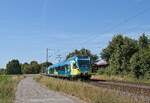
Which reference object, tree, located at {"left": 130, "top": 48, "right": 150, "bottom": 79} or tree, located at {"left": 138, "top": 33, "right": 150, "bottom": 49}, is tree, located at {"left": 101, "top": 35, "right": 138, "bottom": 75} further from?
tree, located at {"left": 130, "top": 48, "right": 150, "bottom": 79}

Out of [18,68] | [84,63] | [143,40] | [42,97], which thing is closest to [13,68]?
[18,68]

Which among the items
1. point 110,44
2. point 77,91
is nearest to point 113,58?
point 110,44

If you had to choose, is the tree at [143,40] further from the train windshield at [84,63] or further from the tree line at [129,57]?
the train windshield at [84,63]

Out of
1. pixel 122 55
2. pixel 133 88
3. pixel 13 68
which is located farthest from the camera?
pixel 13 68

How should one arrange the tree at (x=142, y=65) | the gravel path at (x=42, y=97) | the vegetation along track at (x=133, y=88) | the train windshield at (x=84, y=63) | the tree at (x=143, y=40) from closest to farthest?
the gravel path at (x=42, y=97), the vegetation along track at (x=133, y=88), the tree at (x=142, y=65), the train windshield at (x=84, y=63), the tree at (x=143, y=40)

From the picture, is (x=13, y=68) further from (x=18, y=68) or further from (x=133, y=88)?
(x=133, y=88)

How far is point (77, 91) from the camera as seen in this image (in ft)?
81.6

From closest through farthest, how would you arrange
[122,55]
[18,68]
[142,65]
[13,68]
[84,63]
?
[142,65] → [84,63] → [122,55] → [13,68] → [18,68]

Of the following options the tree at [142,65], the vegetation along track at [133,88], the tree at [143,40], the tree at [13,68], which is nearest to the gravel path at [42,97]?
the vegetation along track at [133,88]

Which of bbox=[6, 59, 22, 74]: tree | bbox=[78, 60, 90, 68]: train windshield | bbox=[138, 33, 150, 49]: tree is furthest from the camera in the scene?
bbox=[6, 59, 22, 74]: tree

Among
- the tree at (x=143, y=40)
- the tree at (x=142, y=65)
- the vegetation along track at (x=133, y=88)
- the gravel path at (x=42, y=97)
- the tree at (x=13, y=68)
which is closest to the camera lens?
the gravel path at (x=42, y=97)

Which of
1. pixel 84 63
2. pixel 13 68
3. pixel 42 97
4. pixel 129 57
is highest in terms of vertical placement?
pixel 13 68

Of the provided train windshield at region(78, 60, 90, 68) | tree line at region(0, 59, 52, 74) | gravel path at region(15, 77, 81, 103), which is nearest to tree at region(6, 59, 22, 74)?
tree line at region(0, 59, 52, 74)

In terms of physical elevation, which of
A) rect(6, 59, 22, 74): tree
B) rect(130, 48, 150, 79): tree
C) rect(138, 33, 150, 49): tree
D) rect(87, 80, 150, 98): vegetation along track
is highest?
rect(6, 59, 22, 74): tree
